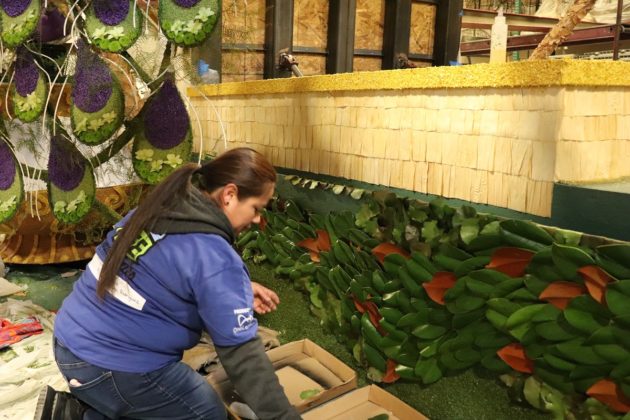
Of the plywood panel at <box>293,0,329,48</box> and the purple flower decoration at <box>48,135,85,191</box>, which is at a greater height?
the plywood panel at <box>293,0,329,48</box>

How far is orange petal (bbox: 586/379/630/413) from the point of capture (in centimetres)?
138

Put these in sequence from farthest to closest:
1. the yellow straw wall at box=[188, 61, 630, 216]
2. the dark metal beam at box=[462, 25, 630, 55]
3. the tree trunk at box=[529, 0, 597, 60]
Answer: the dark metal beam at box=[462, 25, 630, 55]
the tree trunk at box=[529, 0, 597, 60]
the yellow straw wall at box=[188, 61, 630, 216]

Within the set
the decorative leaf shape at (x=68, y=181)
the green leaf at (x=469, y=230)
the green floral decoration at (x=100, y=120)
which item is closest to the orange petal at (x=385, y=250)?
the green leaf at (x=469, y=230)

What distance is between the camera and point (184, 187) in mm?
1437

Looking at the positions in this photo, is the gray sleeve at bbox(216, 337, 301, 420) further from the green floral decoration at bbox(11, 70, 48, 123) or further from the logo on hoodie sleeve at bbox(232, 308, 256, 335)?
the green floral decoration at bbox(11, 70, 48, 123)

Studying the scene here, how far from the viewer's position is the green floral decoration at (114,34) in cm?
204

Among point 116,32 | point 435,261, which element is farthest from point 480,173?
point 116,32

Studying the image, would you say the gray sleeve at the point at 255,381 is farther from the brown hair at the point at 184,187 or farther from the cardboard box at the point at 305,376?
the cardboard box at the point at 305,376

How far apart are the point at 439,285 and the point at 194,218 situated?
871 mm

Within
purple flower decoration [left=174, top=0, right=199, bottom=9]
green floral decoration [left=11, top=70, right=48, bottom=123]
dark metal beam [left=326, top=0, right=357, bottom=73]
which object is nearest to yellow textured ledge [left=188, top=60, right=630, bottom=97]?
purple flower decoration [left=174, top=0, right=199, bottom=9]

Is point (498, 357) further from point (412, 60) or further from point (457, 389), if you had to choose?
point (412, 60)

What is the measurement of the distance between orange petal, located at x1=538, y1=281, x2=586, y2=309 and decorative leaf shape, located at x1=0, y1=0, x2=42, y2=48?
2.11 meters

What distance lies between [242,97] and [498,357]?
6.63ft

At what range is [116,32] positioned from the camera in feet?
6.69
